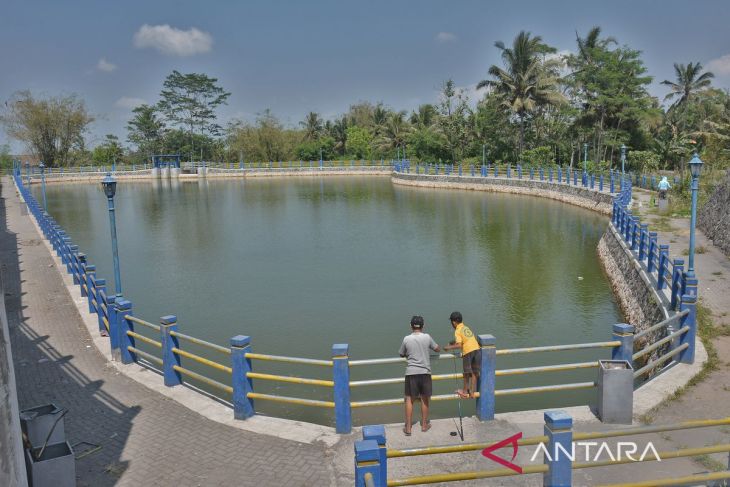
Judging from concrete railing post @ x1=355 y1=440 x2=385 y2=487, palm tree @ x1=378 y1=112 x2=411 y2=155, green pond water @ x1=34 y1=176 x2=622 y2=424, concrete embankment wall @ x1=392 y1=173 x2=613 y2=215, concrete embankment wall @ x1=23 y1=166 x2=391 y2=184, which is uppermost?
palm tree @ x1=378 y1=112 x2=411 y2=155

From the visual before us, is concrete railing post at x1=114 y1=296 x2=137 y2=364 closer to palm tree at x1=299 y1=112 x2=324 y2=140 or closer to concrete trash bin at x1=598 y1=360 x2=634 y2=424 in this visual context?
concrete trash bin at x1=598 y1=360 x2=634 y2=424

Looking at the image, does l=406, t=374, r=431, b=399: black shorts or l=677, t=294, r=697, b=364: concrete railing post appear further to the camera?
l=677, t=294, r=697, b=364: concrete railing post

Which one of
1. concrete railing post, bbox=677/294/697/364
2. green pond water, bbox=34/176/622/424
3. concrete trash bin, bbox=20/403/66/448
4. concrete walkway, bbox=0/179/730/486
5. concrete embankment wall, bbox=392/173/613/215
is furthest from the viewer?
concrete embankment wall, bbox=392/173/613/215

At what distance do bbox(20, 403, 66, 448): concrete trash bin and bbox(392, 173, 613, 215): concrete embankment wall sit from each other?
98.9ft

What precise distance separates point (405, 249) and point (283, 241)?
20.0 ft

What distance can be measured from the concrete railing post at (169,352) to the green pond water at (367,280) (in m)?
1.82

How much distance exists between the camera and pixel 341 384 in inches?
275

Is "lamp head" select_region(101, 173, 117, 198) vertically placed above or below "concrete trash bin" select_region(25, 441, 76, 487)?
above

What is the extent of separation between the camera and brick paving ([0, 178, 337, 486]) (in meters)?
6.38

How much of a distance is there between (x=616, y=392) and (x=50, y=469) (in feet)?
20.4

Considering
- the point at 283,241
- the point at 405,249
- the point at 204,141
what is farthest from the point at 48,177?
the point at 405,249

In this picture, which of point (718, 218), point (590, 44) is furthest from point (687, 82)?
point (718, 218)

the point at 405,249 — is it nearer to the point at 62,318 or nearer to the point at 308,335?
the point at 308,335

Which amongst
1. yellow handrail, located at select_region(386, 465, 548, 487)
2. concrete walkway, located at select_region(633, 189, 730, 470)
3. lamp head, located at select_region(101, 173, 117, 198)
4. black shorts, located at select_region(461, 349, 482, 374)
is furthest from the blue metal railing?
yellow handrail, located at select_region(386, 465, 548, 487)
